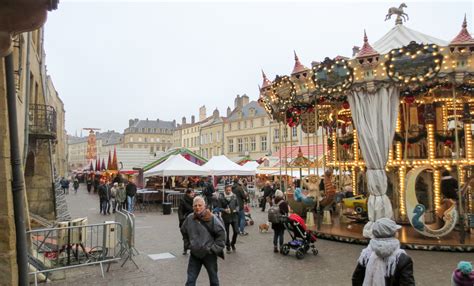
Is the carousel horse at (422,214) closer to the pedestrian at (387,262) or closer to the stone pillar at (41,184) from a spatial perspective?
the pedestrian at (387,262)

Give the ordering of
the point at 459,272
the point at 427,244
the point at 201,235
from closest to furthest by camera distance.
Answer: the point at 459,272 < the point at 201,235 < the point at 427,244

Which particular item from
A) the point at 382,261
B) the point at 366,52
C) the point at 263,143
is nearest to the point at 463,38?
the point at 366,52

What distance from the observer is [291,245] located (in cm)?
809

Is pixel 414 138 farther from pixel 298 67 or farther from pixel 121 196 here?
pixel 121 196

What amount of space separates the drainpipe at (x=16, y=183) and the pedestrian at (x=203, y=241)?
203 cm

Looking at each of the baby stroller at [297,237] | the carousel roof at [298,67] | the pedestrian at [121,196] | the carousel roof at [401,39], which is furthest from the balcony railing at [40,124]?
the carousel roof at [401,39]

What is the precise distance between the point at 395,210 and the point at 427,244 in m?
3.45

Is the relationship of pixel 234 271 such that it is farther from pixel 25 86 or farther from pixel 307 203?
pixel 25 86

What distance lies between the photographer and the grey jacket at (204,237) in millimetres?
4703

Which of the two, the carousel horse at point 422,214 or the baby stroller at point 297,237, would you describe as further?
the carousel horse at point 422,214

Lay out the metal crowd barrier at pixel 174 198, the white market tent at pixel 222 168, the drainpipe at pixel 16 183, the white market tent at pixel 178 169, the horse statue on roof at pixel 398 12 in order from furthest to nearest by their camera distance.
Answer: the white market tent at pixel 222 168 → the metal crowd barrier at pixel 174 198 → the white market tent at pixel 178 169 → the horse statue on roof at pixel 398 12 → the drainpipe at pixel 16 183

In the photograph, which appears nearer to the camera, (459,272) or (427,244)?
(459,272)

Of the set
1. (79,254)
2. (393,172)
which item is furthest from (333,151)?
(79,254)

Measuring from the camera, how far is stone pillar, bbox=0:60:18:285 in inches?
180
